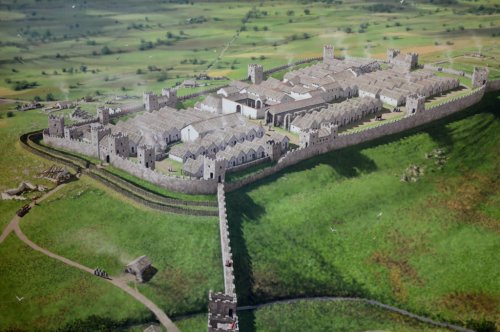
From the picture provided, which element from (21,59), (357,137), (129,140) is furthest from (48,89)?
(357,137)

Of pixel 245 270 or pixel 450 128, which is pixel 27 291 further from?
pixel 450 128

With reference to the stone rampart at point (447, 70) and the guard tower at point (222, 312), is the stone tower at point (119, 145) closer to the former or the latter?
the guard tower at point (222, 312)

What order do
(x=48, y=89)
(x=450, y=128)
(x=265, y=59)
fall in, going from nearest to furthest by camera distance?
(x=450, y=128) → (x=48, y=89) → (x=265, y=59)

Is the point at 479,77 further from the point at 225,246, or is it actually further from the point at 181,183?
the point at 225,246

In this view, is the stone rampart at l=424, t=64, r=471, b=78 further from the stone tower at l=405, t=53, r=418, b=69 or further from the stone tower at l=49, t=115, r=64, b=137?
the stone tower at l=49, t=115, r=64, b=137

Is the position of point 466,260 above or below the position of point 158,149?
below

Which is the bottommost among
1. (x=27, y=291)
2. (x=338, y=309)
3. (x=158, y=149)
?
(x=338, y=309)
